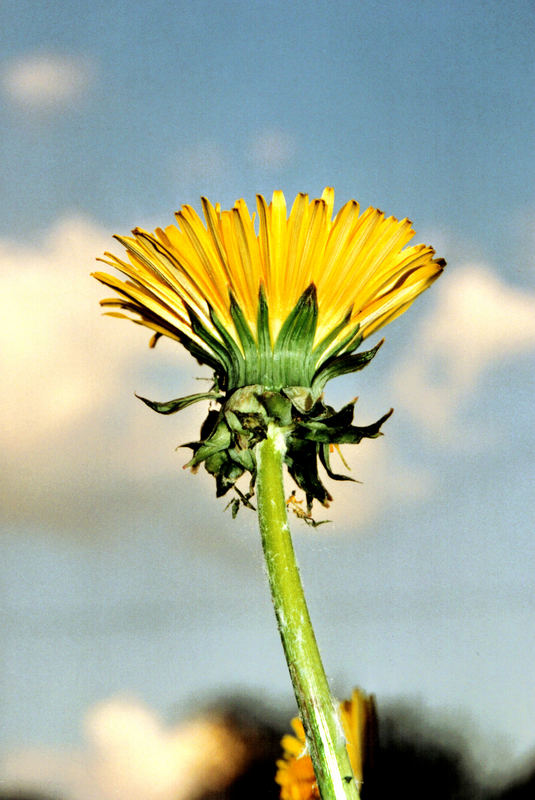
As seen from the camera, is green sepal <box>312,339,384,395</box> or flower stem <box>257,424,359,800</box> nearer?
flower stem <box>257,424,359,800</box>

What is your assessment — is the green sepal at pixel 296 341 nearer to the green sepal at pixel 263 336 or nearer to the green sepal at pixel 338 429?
the green sepal at pixel 263 336

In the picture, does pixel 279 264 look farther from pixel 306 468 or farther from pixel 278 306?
pixel 306 468

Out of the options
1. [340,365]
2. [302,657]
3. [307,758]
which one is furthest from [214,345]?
[307,758]

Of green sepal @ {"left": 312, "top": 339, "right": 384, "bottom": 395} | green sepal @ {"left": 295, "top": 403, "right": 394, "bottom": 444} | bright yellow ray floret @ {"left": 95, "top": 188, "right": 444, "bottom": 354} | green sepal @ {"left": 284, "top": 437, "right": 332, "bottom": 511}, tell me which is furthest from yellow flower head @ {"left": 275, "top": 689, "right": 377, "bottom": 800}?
bright yellow ray floret @ {"left": 95, "top": 188, "right": 444, "bottom": 354}

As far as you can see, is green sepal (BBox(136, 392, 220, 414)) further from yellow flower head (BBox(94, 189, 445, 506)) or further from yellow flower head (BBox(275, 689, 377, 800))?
yellow flower head (BBox(275, 689, 377, 800))

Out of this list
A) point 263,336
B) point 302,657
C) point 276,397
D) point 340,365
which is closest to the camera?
point 302,657

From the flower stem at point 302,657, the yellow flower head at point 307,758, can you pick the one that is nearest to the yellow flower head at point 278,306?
the flower stem at point 302,657
